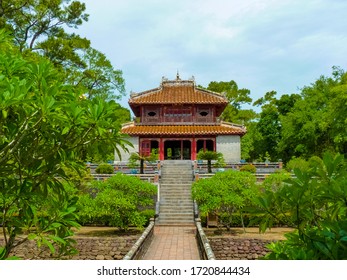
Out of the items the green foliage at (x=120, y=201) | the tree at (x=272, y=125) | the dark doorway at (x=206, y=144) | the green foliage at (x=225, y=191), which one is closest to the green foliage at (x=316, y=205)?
the green foliage at (x=225, y=191)

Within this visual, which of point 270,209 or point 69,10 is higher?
point 69,10

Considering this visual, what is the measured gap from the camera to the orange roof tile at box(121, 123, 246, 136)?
85.1 ft

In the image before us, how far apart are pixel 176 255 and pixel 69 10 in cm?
1639

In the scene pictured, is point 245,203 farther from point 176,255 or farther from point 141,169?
point 141,169

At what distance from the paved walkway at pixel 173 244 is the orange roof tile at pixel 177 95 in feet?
45.7

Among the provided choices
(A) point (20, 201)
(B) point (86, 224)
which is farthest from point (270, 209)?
(B) point (86, 224)

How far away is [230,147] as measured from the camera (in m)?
26.3

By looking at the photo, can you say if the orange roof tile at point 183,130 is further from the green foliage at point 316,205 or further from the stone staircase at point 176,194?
the green foliage at point 316,205

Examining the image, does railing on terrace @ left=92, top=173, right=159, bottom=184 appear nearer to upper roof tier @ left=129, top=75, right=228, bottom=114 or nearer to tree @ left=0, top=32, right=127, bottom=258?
upper roof tier @ left=129, top=75, right=228, bottom=114

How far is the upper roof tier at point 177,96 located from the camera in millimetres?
27328

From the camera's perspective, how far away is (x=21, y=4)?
19031 mm

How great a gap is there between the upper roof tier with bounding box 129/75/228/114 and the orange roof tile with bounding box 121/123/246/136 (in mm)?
1666

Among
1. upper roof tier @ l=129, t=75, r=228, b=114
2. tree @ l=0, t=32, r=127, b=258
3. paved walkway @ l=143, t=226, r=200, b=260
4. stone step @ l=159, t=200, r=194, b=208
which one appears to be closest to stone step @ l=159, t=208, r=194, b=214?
stone step @ l=159, t=200, r=194, b=208

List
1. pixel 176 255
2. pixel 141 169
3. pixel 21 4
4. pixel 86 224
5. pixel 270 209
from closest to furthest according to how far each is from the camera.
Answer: pixel 270 209, pixel 176 255, pixel 86 224, pixel 21 4, pixel 141 169
